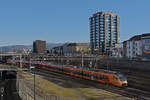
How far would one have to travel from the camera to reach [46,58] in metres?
146

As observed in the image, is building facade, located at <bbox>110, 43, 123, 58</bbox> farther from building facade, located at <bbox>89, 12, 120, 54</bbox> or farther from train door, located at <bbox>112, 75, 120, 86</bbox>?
train door, located at <bbox>112, 75, 120, 86</bbox>

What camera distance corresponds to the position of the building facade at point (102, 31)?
193m

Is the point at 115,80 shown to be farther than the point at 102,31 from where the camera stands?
No

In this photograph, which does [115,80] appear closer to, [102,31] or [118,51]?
[118,51]

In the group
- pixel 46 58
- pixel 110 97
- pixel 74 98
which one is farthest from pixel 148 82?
pixel 46 58

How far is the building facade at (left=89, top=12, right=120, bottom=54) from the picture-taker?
193 meters

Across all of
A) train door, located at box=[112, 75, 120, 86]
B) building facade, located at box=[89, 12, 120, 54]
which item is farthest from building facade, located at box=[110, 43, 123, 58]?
train door, located at box=[112, 75, 120, 86]

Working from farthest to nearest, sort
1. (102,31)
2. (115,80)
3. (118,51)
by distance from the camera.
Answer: (102,31)
(118,51)
(115,80)

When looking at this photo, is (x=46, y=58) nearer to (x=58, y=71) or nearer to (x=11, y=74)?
(x=11, y=74)

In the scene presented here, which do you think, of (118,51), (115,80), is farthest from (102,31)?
(115,80)

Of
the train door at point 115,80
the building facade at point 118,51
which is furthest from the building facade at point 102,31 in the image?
the train door at point 115,80

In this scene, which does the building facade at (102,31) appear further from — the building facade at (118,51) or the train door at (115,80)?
the train door at (115,80)

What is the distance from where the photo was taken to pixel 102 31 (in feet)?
632

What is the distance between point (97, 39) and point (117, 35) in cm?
2210
